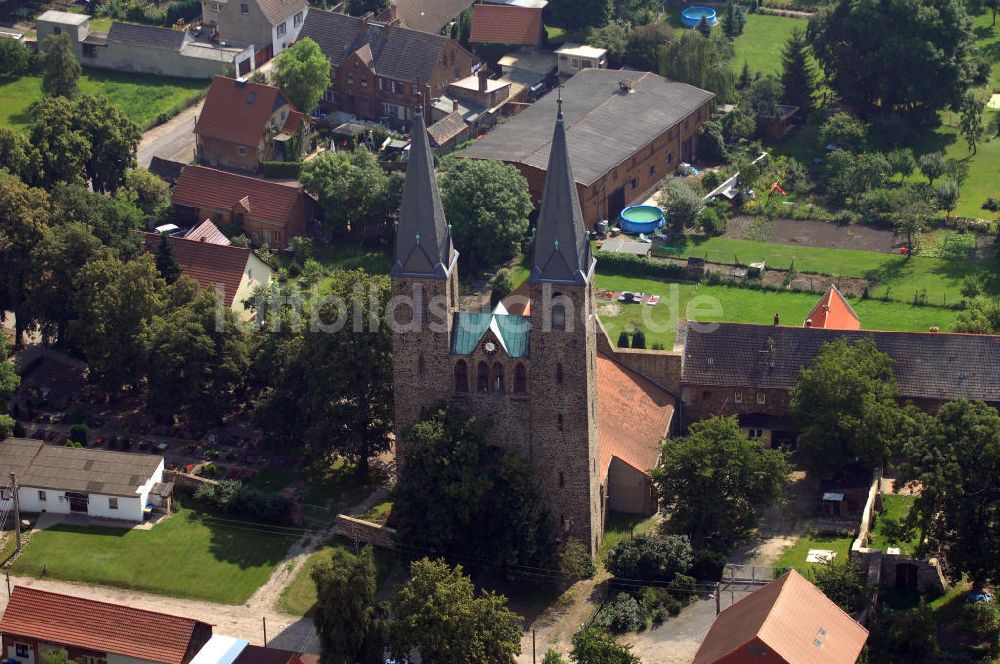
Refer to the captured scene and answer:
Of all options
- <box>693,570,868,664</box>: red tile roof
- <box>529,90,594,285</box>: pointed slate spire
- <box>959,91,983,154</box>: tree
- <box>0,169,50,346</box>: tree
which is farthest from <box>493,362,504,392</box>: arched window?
<box>959,91,983,154</box>: tree

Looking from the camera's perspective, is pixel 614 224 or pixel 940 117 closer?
pixel 614 224

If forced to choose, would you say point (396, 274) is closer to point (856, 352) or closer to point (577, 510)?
point (577, 510)

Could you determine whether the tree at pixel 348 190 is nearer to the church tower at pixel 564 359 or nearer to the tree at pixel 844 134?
the tree at pixel 844 134

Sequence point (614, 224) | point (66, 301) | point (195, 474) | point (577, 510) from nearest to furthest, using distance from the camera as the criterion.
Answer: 1. point (577, 510)
2. point (195, 474)
3. point (66, 301)
4. point (614, 224)

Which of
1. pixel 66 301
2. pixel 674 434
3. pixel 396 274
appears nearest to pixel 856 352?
pixel 674 434

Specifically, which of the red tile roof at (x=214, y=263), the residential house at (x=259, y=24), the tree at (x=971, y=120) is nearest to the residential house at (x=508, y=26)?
the residential house at (x=259, y=24)
